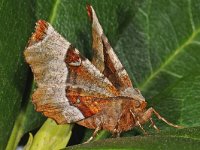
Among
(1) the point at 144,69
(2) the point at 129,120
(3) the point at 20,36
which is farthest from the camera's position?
(1) the point at 144,69

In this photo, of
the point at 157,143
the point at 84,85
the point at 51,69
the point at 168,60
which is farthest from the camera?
the point at 168,60

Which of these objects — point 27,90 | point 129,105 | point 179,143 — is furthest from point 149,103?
point 179,143

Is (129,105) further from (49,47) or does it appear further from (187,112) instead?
(49,47)

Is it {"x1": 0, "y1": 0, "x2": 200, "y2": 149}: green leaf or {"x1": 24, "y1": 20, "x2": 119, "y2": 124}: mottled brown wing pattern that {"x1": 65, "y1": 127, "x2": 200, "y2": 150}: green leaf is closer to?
{"x1": 0, "y1": 0, "x2": 200, "y2": 149}: green leaf

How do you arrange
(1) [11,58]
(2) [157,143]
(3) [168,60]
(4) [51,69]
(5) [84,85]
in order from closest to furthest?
(2) [157,143]
(1) [11,58]
(4) [51,69]
(5) [84,85]
(3) [168,60]

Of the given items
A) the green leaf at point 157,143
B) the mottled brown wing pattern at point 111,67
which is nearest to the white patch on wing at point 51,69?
the mottled brown wing pattern at point 111,67

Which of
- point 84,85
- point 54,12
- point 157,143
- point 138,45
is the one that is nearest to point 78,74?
point 84,85

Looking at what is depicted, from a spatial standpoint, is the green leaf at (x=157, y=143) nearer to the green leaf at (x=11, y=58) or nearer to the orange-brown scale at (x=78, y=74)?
the green leaf at (x=11, y=58)

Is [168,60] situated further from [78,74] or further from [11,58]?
[11,58]
